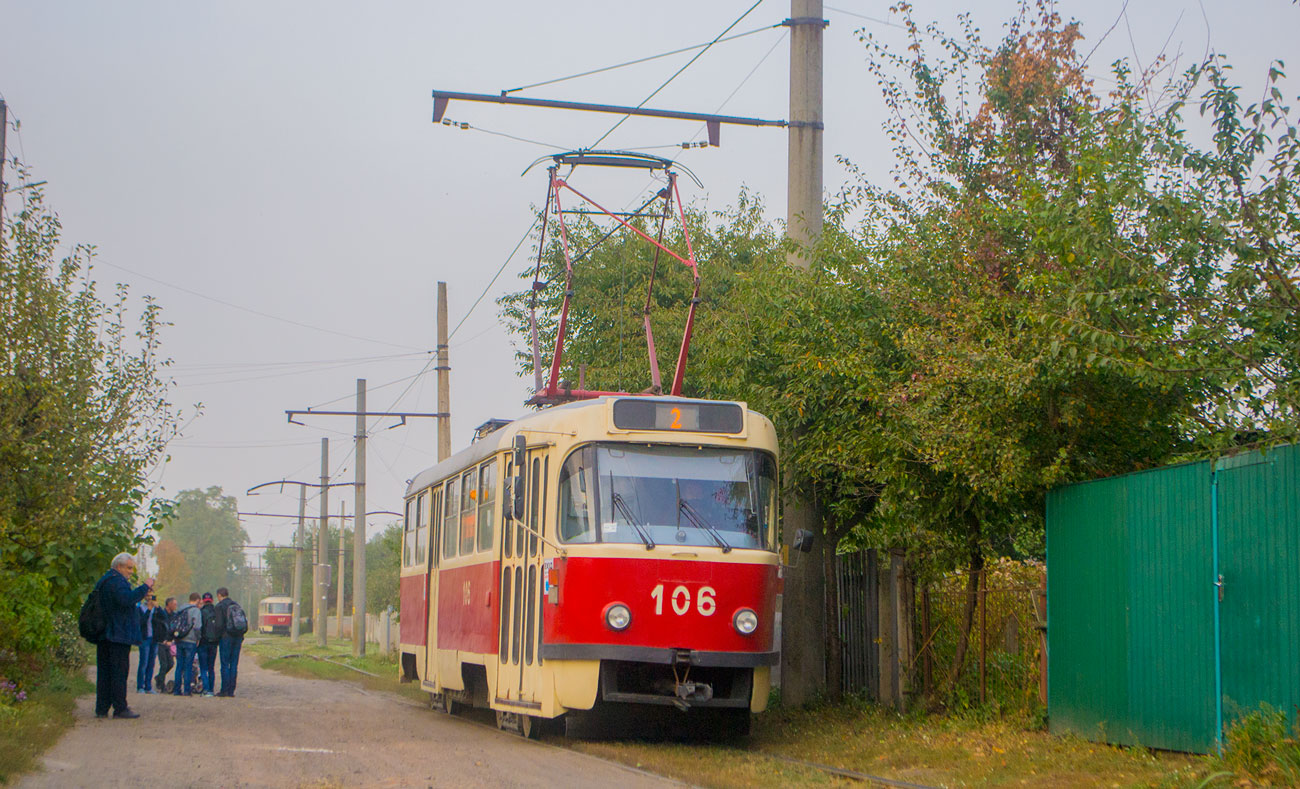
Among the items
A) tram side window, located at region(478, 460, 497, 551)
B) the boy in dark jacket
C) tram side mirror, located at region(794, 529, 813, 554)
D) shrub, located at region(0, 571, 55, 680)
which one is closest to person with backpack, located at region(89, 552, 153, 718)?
shrub, located at region(0, 571, 55, 680)

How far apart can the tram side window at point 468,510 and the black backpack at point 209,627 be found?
19.9 feet

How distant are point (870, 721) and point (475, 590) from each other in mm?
4433

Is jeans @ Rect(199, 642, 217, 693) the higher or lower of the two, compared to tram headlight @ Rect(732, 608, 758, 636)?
lower

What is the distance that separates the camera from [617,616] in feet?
40.6

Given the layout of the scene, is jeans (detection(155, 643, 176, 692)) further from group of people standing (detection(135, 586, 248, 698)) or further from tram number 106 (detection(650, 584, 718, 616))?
tram number 106 (detection(650, 584, 718, 616))

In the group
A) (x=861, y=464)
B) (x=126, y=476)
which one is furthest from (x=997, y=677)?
(x=126, y=476)

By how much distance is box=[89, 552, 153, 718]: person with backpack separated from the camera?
14.5 meters

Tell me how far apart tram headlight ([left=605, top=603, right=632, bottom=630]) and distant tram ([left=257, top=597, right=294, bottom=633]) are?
92122mm

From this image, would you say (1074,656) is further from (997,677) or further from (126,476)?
(126,476)

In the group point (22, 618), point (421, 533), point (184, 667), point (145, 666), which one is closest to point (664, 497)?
point (421, 533)

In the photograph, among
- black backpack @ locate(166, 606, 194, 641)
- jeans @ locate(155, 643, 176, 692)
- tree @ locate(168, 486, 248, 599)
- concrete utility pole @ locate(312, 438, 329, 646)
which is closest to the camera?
black backpack @ locate(166, 606, 194, 641)

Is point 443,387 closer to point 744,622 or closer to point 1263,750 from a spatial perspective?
point 744,622

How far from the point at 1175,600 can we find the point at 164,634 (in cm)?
1545

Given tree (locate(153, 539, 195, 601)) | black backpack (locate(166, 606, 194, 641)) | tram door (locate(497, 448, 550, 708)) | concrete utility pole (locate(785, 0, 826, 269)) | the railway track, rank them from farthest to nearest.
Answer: tree (locate(153, 539, 195, 601)) → black backpack (locate(166, 606, 194, 641)) → concrete utility pole (locate(785, 0, 826, 269)) → tram door (locate(497, 448, 550, 708)) → the railway track
